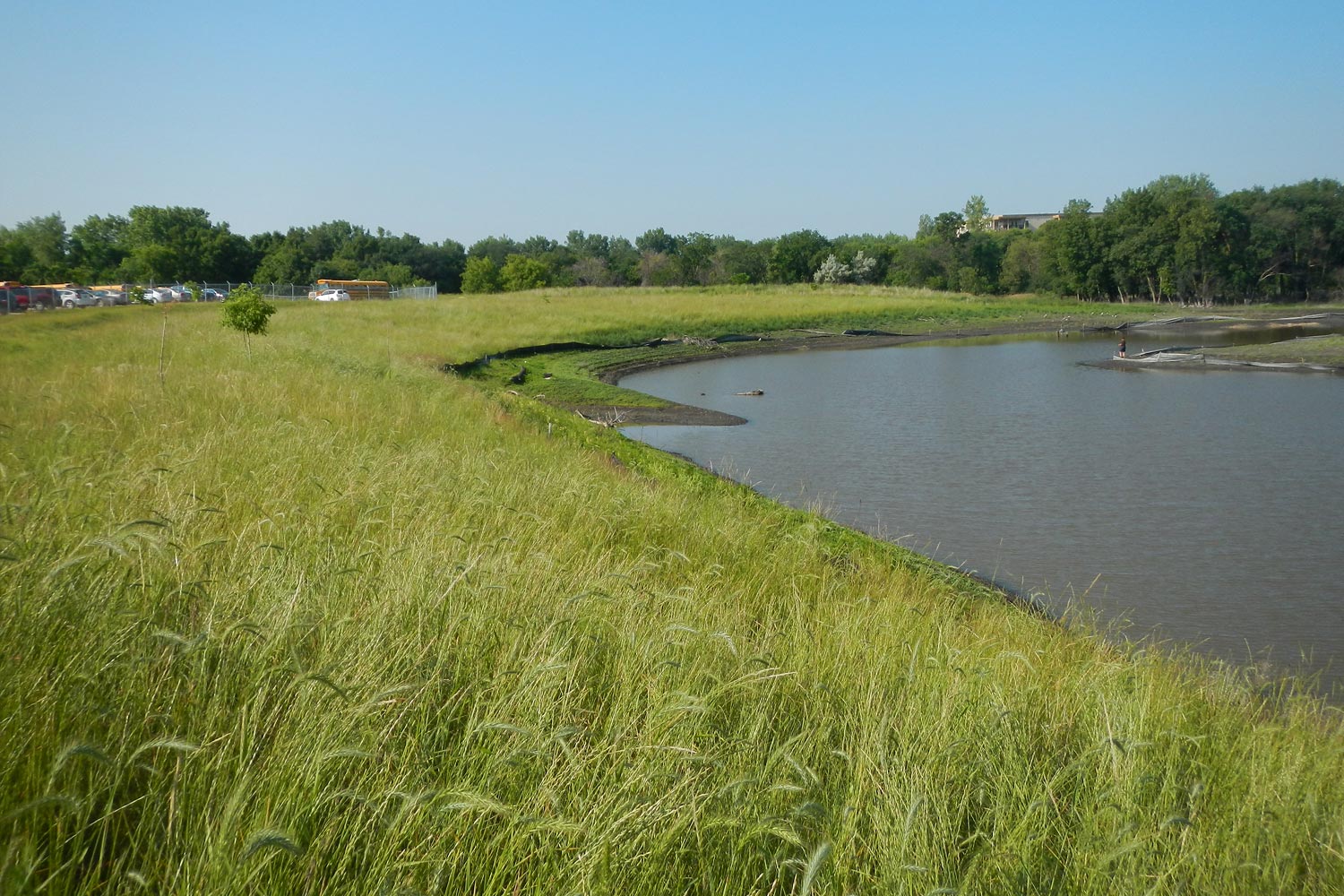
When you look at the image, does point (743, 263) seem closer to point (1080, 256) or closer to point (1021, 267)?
point (1021, 267)

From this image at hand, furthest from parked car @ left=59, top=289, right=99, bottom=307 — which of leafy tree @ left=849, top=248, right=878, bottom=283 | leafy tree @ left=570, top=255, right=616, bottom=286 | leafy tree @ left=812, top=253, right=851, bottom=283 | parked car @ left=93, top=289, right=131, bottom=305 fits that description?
leafy tree @ left=849, top=248, right=878, bottom=283

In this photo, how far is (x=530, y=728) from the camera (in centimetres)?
311

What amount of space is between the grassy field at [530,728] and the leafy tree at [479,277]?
10156 cm

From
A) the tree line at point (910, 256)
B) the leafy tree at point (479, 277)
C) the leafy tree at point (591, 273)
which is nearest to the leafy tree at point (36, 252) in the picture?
the tree line at point (910, 256)

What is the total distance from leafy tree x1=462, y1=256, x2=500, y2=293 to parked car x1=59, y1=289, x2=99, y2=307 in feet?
184

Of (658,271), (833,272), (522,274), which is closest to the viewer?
(833,272)

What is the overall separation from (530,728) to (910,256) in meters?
115

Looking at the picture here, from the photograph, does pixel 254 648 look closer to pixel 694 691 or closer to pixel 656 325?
pixel 694 691

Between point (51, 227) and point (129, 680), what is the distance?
111 m

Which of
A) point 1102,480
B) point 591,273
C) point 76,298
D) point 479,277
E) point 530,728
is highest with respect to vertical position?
point 591,273

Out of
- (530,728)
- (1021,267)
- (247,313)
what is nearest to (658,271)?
(1021,267)

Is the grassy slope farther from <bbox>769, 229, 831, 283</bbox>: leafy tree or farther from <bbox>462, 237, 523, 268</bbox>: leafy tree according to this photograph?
<bbox>462, 237, 523, 268</bbox>: leafy tree

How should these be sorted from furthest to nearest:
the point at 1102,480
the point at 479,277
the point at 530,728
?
the point at 479,277 < the point at 1102,480 < the point at 530,728

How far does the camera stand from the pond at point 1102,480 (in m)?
11.1
